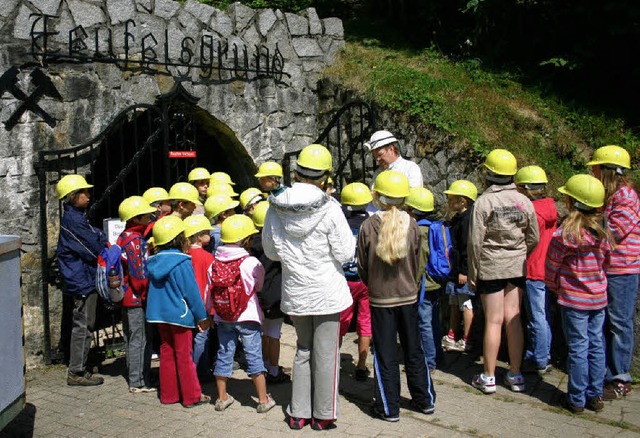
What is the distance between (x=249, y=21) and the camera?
7.96 meters

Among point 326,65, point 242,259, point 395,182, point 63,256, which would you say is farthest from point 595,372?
point 326,65

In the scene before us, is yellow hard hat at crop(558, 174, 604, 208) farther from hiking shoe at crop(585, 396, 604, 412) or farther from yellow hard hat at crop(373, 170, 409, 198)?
hiking shoe at crop(585, 396, 604, 412)

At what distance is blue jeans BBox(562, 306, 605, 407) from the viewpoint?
4.65 m

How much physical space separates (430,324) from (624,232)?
5.40ft

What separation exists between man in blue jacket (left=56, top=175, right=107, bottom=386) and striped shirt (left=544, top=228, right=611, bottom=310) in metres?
3.71

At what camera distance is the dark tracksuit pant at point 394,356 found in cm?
454

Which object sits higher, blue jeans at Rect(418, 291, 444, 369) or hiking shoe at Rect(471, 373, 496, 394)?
blue jeans at Rect(418, 291, 444, 369)

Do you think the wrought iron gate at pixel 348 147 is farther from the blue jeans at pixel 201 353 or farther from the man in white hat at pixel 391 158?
the blue jeans at pixel 201 353

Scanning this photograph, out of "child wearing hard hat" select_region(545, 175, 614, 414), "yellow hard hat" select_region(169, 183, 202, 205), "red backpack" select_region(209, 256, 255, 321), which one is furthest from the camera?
"yellow hard hat" select_region(169, 183, 202, 205)

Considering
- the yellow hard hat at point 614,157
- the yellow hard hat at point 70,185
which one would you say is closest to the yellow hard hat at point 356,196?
the yellow hard hat at point 614,157

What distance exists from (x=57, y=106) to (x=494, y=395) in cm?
474

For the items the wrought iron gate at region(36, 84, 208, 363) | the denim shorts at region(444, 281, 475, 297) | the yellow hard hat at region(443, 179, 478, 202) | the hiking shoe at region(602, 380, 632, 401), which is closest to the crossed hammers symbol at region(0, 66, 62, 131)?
the wrought iron gate at region(36, 84, 208, 363)

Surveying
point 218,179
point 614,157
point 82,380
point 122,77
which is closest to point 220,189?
point 218,179

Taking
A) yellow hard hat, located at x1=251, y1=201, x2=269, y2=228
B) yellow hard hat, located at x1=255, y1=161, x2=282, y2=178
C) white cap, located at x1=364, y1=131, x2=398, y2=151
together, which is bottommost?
yellow hard hat, located at x1=251, y1=201, x2=269, y2=228
